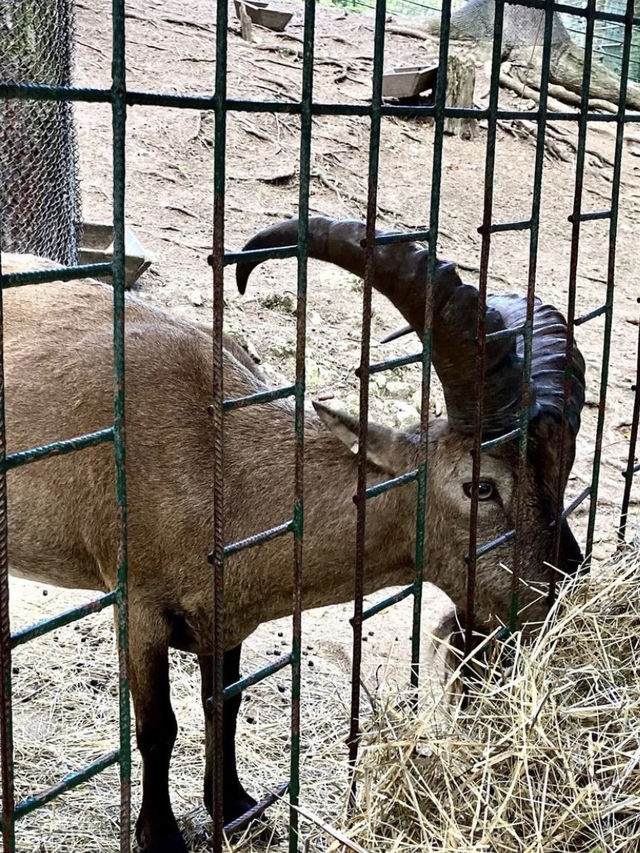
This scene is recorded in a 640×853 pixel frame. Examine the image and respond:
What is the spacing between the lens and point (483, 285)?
3.30 m

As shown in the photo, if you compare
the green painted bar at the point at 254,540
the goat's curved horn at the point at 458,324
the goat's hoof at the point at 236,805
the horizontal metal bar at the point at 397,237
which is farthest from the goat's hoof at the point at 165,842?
the horizontal metal bar at the point at 397,237

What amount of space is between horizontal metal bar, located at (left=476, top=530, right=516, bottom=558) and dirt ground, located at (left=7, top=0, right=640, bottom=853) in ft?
1.78

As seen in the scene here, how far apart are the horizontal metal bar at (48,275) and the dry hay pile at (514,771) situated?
61.7 inches

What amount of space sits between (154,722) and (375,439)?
1.25 metres

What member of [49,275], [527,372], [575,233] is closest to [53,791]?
[49,275]

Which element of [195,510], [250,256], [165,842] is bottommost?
[165,842]

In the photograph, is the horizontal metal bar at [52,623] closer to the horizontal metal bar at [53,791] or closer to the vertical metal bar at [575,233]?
the horizontal metal bar at [53,791]

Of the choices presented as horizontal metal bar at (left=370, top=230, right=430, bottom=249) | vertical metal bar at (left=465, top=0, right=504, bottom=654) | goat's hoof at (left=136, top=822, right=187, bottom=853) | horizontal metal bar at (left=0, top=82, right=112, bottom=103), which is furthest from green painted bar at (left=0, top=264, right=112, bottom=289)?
goat's hoof at (left=136, top=822, right=187, bottom=853)

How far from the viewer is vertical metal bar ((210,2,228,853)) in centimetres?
236

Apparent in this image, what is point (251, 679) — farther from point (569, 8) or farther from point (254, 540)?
point (569, 8)

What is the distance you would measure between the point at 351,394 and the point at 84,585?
4.62 meters

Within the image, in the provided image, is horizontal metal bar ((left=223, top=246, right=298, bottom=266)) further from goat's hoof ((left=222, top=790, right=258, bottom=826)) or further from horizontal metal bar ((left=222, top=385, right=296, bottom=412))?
goat's hoof ((left=222, top=790, right=258, bottom=826))

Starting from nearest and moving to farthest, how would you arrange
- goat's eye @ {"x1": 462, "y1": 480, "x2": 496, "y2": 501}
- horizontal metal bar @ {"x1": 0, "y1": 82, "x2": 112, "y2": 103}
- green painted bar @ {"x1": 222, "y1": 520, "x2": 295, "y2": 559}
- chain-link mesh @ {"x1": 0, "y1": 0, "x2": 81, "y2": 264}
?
horizontal metal bar @ {"x1": 0, "y1": 82, "x2": 112, "y2": 103}, green painted bar @ {"x1": 222, "y1": 520, "x2": 295, "y2": 559}, goat's eye @ {"x1": 462, "y1": 480, "x2": 496, "y2": 501}, chain-link mesh @ {"x1": 0, "y1": 0, "x2": 81, "y2": 264}

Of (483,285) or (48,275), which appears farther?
(483,285)
